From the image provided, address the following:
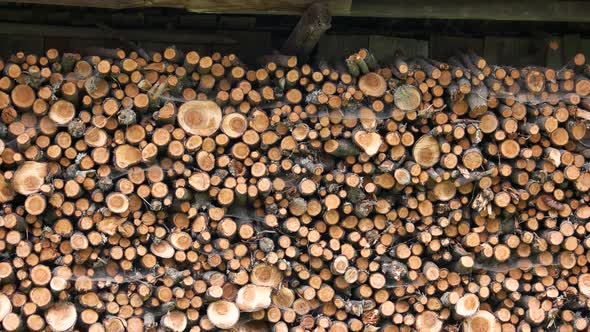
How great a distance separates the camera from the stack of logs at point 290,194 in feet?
16.9

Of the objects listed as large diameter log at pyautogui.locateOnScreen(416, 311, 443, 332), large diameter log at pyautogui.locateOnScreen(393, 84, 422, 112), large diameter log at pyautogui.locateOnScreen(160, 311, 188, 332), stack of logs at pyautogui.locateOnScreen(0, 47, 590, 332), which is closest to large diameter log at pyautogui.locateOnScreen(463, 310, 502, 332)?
stack of logs at pyautogui.locateOnScreen(0, 47, 590, 332)

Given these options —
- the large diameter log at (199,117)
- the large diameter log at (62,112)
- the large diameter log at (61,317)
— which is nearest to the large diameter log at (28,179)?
the large diameter log at (62,112)

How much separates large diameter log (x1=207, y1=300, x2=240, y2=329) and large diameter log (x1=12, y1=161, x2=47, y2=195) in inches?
46.1

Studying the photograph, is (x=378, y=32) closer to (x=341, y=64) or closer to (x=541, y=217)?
(x=341, y=64)

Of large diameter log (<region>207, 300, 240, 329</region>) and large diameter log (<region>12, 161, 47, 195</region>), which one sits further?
large diameter log (<region>207, 300, 240, 329</region>)

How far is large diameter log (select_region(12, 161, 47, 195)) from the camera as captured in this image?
5.08m

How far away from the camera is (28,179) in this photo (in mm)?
5086

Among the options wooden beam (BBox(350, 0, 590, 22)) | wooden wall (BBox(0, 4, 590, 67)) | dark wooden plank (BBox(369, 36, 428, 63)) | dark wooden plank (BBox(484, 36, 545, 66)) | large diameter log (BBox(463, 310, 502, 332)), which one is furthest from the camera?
dark wooden plank (BBox(484, 36, 545, 66))

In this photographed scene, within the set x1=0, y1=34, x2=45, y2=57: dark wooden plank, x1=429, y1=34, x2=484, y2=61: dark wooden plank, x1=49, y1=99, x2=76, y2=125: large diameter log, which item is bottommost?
x1=429, y1=34, x2=484, y2=61: dark wooden plank

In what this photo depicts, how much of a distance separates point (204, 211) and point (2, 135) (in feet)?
3.94

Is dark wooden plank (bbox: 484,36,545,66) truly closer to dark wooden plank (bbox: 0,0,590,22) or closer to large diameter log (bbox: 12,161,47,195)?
dark wooden plank (bbox: 0,0,590,22)

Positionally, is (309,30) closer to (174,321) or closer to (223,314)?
(223,314)

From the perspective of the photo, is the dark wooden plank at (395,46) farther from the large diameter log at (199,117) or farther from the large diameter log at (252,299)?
the large diameter log at (252,299)

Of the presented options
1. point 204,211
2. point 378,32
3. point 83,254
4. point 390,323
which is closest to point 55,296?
point 83,254
